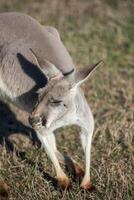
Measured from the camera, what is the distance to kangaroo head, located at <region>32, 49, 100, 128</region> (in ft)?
15.5

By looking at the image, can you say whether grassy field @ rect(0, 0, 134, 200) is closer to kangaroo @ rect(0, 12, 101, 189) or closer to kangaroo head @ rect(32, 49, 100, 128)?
kangaroo @ rect(0, 12, 101, 189)

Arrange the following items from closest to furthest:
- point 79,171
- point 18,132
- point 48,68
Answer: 1. point 48,68
2. point 79,171
3. point 18,132

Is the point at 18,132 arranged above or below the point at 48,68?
below

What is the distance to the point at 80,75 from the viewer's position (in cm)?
475

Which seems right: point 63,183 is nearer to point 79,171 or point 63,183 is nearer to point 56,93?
point 79,171

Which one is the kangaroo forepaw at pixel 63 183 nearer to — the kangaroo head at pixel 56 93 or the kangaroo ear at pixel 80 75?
the kangaroo head at pixel 56 93

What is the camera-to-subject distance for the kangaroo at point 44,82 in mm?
4781

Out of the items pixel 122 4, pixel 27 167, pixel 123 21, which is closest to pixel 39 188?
pixel 27 167

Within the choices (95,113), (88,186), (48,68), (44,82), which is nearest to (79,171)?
(88,186)

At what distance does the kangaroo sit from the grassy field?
18cm

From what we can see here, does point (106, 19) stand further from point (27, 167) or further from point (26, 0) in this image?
point (27, 167)

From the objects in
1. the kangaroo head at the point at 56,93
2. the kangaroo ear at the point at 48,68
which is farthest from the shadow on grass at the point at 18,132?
the kangaroo ear at the point at 48,68

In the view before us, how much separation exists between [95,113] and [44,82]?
1450 millimetres

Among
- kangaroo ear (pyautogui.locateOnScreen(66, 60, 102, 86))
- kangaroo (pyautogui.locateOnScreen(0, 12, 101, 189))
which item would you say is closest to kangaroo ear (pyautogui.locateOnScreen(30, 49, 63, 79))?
kangaroo (pyautogui.locateOnScreen(0, 12, 101, 189))
